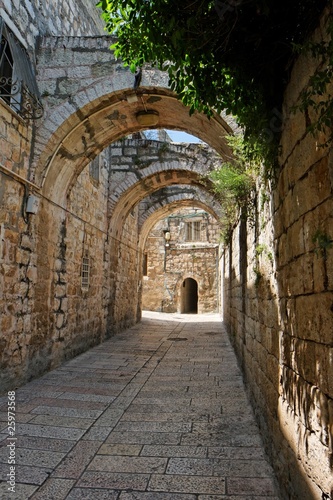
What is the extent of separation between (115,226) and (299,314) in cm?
851

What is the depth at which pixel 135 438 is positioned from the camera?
3227 millimetres

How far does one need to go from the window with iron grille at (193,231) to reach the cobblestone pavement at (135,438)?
15.1 metres

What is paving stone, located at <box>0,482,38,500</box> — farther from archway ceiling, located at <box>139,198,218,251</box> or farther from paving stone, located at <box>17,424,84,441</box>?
archway ceiling, located at <box>139,198,218,251</box>

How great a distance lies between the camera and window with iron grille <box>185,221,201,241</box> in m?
20.8

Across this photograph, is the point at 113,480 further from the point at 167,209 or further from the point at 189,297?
the point at 189,297

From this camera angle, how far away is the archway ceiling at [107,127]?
551cm

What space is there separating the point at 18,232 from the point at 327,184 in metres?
4.08

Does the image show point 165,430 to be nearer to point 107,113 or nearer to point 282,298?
point 282,298

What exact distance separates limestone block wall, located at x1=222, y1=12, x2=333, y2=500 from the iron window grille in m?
3.42

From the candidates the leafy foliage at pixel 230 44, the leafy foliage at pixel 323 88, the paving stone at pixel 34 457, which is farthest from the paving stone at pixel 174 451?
the leafy foliage at pixel 323 88

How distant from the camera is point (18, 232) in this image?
4.76 metres

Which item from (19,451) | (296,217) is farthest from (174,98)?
(19,451)

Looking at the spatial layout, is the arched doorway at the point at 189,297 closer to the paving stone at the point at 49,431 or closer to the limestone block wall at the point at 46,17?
the limestone block wall at the point at 46,17

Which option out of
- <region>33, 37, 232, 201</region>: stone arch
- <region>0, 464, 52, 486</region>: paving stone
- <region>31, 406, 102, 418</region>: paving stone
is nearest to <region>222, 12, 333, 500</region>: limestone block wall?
<region>0, 464, 52, 486</region>: paving stone
